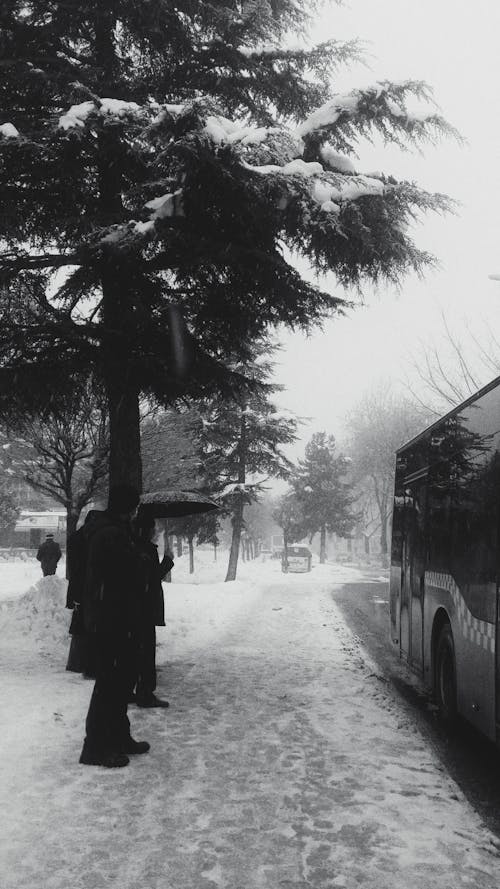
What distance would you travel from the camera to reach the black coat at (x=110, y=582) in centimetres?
543

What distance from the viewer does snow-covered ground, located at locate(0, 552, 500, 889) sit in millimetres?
3883

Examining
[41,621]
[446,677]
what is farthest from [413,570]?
[41,621]

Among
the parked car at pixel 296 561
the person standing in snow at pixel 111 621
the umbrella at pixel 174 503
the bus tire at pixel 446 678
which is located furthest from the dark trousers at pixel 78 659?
the parked car at pixel 296 561

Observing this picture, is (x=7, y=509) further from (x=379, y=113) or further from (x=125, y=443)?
(x=379, y=113)

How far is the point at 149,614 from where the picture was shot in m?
7.87

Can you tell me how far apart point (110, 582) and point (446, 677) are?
3551 millimetres

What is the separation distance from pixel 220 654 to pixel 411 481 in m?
4.19

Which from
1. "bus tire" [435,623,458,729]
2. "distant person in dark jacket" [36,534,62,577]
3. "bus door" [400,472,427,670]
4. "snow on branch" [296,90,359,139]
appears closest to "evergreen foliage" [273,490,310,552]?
"distant person in dark jacket" [36,534,62,577]

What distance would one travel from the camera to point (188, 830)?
440 centimetres

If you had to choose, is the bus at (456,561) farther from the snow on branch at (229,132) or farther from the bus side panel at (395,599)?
the snow on branch at (229,132)

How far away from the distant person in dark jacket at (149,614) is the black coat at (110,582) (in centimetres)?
141

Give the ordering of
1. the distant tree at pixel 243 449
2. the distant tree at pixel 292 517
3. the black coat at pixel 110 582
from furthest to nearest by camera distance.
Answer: the distant tree at pixel 292 517
the distant tree at pixel 243 449
the black coat at pixel 110 582

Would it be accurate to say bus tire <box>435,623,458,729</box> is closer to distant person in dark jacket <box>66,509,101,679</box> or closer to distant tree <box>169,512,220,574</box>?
distant person in dark jacket <box>66,509,101,679</box>

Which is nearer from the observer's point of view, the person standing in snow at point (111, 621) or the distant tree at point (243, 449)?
the person standing in snow at point (111, 621)
